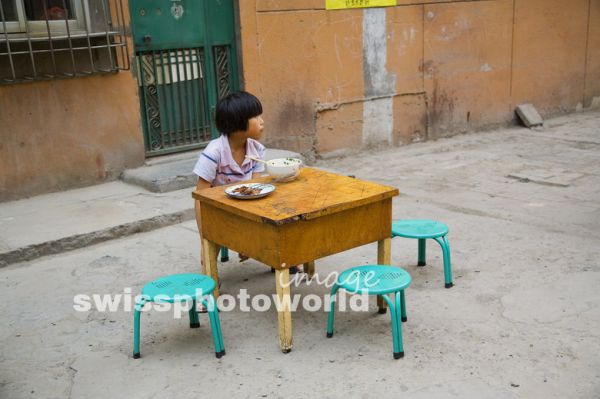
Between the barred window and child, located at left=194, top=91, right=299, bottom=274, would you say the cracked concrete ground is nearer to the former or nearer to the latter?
child, located at left=194, top=91, right=299, bottom=274

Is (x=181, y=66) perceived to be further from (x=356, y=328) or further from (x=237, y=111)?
(x=356, y=328)

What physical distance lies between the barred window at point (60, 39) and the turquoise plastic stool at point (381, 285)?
337 centimetres

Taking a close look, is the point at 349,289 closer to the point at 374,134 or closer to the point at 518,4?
the point at 374,134

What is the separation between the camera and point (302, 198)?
338cm

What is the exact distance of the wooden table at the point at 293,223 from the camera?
10.3 feet

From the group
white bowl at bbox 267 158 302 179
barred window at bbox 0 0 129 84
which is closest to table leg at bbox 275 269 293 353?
white bowl at bbox 267 158 302 179

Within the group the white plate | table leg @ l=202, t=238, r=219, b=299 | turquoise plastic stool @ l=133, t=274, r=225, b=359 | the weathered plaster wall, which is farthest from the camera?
the weathered plaster wall

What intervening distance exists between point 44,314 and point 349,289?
1.85m

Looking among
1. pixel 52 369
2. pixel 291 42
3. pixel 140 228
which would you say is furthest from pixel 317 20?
pixel 52 369

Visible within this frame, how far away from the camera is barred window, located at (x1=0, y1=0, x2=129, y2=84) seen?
5277 mm

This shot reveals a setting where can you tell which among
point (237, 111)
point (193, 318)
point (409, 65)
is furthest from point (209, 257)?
point (409, 65)

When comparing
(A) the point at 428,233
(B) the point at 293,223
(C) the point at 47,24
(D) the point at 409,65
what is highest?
(C) the point at 47,24

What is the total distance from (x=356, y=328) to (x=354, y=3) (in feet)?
16.0

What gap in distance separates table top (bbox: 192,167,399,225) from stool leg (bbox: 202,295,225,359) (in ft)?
1.50
